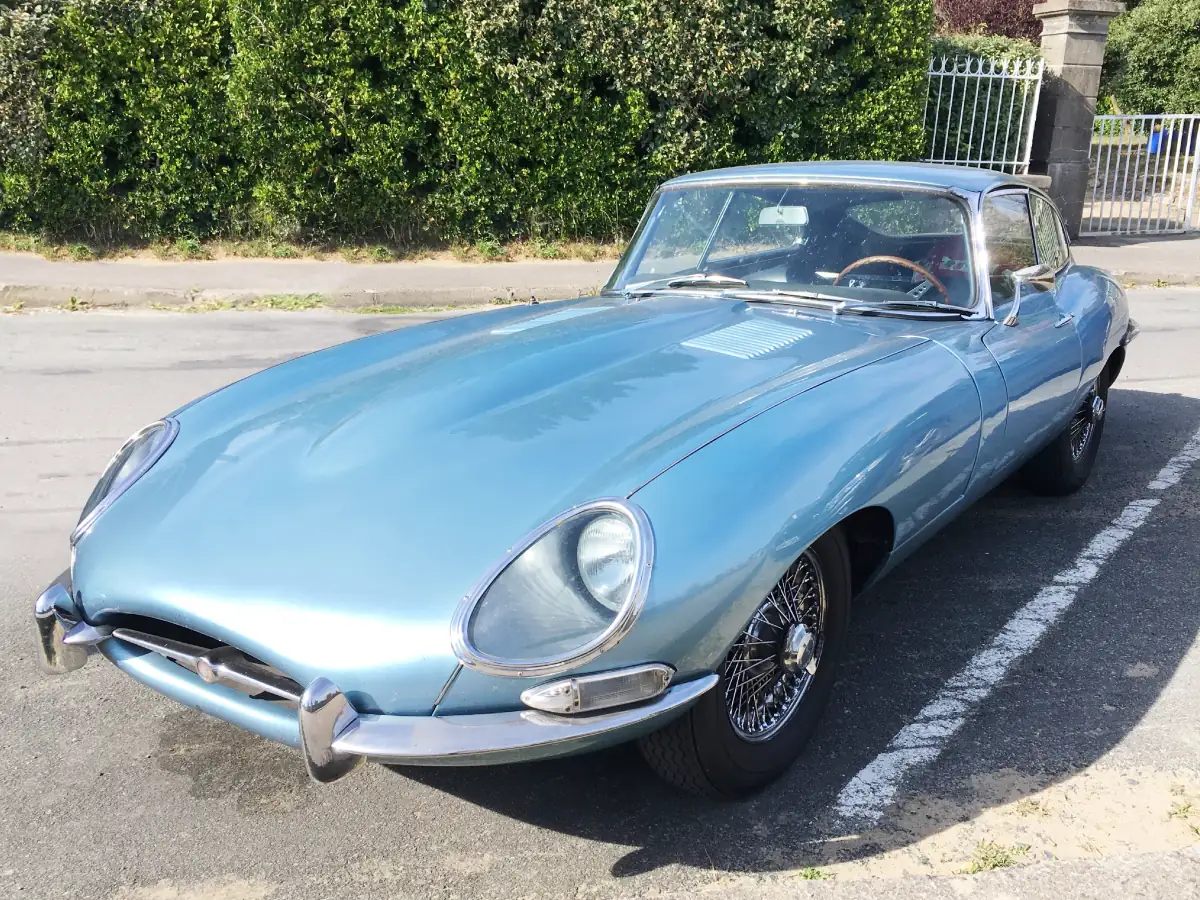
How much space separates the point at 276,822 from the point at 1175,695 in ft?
8.43

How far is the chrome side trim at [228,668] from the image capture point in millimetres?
2107

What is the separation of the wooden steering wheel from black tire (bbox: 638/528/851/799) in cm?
133

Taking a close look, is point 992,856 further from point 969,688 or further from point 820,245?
point 820,245

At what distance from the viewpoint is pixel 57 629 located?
245cm

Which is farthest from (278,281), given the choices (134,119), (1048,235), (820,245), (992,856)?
(992,856)

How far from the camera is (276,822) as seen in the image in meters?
2.47

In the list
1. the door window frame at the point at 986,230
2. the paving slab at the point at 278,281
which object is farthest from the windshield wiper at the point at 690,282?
the paving slab at the point at 278,281

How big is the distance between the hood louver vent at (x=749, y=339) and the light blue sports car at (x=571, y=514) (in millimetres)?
15

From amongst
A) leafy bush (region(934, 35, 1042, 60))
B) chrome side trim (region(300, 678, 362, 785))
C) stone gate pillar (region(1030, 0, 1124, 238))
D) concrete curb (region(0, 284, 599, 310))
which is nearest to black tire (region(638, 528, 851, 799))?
chrome side trim (region(300, 678, 362, 785))

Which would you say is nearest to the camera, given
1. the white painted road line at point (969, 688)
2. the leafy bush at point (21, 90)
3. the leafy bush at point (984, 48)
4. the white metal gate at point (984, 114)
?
the white painted road line at point (969, 688)

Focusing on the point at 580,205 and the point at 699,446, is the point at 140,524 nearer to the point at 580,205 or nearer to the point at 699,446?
the point at 699,446

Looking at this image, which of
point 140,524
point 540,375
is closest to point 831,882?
point 540,375

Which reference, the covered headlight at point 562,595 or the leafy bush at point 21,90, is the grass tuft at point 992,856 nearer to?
the covered headlight at point 562,595

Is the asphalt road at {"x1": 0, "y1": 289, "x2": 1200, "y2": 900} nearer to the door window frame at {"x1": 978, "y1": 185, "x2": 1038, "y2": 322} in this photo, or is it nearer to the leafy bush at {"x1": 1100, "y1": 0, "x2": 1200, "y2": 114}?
the door window frame at {"x1": 978, "y1": 185, "x2": 1038, "y2": 322}
